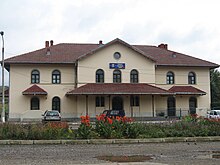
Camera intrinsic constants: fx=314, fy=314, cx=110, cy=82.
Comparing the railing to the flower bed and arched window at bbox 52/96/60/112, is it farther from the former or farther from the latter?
the flower bed

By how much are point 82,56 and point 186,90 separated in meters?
13.5

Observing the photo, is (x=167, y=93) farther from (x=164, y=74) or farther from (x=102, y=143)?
(x=102, y=143)

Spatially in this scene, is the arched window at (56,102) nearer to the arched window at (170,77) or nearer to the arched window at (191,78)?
the arched window at (170,77)

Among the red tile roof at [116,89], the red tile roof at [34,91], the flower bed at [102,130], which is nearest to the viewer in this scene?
the flower bed at [102,130]

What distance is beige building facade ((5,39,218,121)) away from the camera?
36.6 meters

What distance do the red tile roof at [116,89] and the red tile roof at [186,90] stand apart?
3301mm

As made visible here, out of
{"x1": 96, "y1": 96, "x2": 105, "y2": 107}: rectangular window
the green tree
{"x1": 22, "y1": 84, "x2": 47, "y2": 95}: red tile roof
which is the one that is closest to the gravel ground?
{"x1": 22, "y1": 84, "x2": 47, "y2": 95}: red tile roof

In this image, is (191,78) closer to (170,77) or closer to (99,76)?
(170,77)

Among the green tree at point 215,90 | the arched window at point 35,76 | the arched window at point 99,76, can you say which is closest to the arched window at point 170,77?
the arched window at point 99,76

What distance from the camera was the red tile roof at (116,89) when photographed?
34.2 m

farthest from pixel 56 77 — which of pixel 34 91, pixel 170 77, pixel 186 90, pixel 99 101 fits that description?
pixel 186 90

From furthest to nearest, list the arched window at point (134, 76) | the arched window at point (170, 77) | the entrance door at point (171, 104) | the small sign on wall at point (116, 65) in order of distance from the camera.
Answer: the arched window at point (170, 77)
the entrance door at point (171, 104)
the arched window at point (134, 76)
the small sign on wall at point (116, 65)

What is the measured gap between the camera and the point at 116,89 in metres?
35.2

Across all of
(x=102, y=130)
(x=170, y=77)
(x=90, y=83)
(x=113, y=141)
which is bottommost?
(x=113, y=141)
